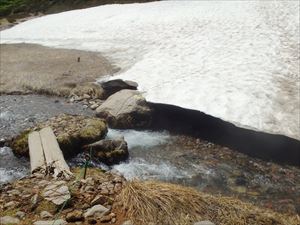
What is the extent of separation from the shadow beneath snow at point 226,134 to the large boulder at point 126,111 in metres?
0.44

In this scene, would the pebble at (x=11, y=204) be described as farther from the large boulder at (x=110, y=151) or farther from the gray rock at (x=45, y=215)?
the large boulder at (x=110, y=151)

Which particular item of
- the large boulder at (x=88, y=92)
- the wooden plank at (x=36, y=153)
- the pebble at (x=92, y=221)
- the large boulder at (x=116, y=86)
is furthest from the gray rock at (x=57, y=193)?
the large boulder at (x=116, y=86)

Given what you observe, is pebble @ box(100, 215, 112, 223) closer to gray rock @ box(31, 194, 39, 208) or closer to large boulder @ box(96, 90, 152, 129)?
gray rock @ box(31, 194, 39, 208)

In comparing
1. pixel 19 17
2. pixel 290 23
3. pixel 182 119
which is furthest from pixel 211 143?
pixel 19 17

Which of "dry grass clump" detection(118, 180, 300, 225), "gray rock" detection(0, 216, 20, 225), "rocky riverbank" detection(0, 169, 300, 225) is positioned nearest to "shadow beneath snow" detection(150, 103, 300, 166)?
"rocky riverbank" detection(0, 169, 300, 225)

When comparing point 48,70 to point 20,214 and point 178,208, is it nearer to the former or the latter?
point 20,214

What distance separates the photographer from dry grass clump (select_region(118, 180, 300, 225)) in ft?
25.1

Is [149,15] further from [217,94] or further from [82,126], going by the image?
[82,126]

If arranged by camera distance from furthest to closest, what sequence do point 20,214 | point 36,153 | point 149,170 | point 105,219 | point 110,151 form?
point 110,151 → point 149,170 → point 36,153 → point 20,214 → point 105,219

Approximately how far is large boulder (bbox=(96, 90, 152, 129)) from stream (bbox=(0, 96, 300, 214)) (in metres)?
0.42

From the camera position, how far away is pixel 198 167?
476 inches

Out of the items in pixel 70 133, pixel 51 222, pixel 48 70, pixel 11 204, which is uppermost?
pixel 51 222

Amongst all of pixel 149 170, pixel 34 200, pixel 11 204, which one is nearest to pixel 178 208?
pixel 34 200

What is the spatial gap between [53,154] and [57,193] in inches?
124
